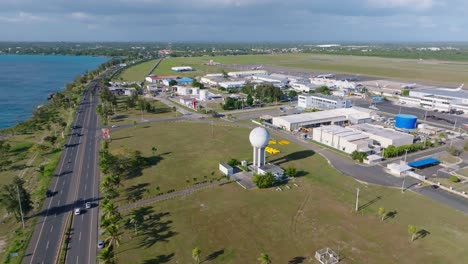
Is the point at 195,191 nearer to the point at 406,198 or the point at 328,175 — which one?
the point at 328,175

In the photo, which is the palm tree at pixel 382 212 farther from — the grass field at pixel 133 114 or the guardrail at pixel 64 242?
the grass field at pixel 133 114

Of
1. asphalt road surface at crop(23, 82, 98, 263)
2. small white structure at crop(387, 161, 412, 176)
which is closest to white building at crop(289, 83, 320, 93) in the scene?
small white structure at crop(387, 161, 412, 176)

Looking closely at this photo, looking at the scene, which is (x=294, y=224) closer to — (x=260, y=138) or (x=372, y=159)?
(x=260, y=138)

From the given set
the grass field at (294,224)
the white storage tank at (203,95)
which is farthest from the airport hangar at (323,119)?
the white storage tank at (203,95)

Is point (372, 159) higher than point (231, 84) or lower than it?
lower

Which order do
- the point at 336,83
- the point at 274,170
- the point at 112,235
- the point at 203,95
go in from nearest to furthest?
the point at 112,235 → the point at 274,170 → the point at 203,95 → the point at 336,83

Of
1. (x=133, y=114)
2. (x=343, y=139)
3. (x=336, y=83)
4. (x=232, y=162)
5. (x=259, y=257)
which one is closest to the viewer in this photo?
(x=259, y=257)

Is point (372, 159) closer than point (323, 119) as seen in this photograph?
Yes

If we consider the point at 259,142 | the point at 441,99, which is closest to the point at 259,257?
the point at 259,142
